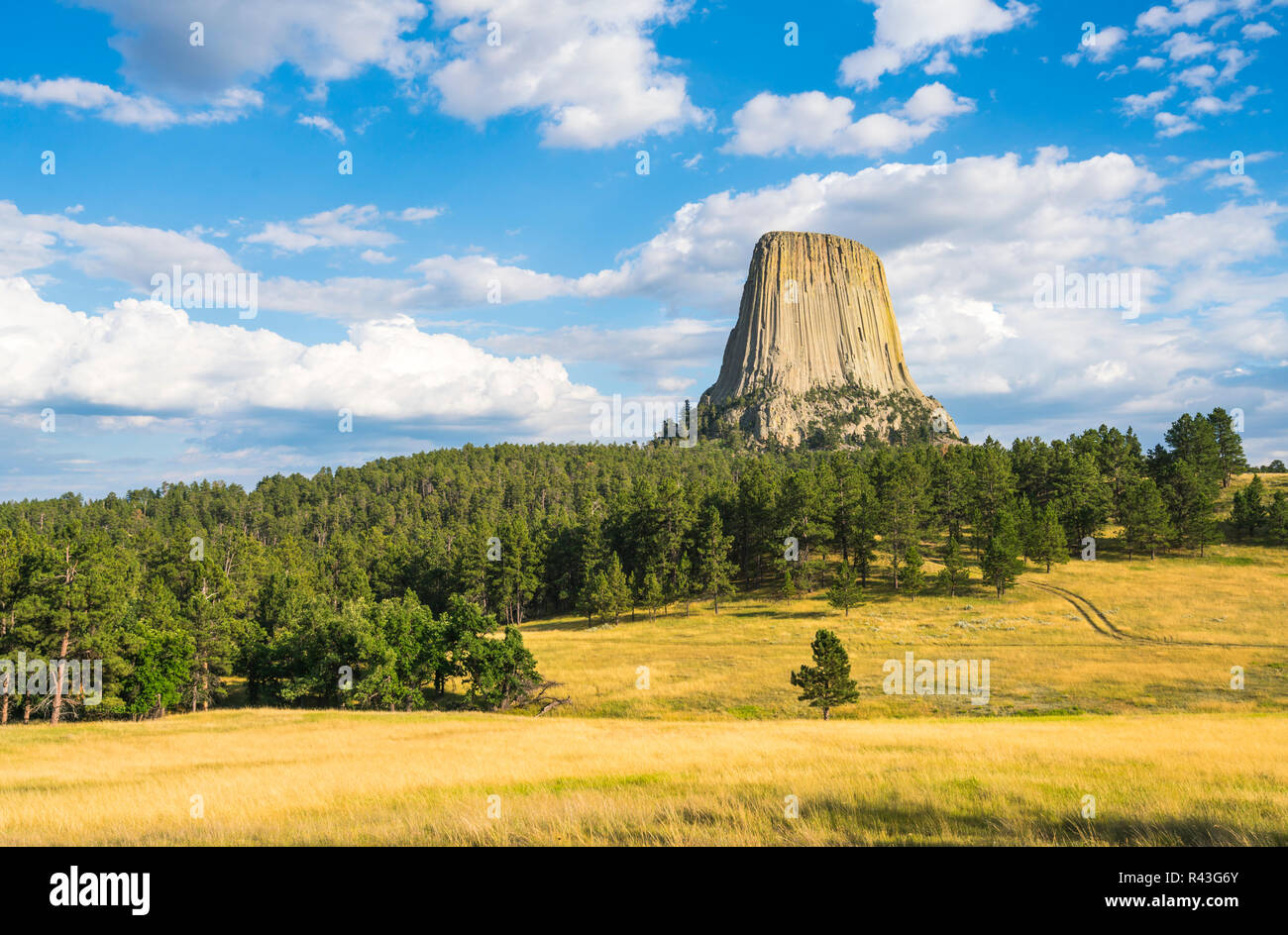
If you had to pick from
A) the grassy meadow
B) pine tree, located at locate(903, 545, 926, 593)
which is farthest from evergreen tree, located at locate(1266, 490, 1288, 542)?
pine tree, located at locate(903, 545, 926, 593)

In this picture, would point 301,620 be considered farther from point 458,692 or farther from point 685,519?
point 685,519

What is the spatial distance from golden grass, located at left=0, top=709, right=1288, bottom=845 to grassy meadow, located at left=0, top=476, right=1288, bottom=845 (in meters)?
0.08

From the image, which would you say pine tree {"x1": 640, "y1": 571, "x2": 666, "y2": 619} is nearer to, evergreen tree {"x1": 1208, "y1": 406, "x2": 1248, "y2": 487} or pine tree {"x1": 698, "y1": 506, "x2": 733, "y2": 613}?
pine tree {"x1": 698, "y1": 506, "x2": 733, "y2": 613}

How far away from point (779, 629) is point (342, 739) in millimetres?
49292

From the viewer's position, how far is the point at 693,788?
13258 millimetres

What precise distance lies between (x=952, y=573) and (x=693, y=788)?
75.4m

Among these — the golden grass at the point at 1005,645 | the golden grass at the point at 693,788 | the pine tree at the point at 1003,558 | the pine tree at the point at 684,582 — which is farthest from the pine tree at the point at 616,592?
the golden grass at the point at 693,788

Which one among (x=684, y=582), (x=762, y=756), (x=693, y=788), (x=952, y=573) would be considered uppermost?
(x=693, y=788)

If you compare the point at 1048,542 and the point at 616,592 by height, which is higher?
the point at 1048,542

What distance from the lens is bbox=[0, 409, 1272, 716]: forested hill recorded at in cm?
4791

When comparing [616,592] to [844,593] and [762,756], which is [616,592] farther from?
[762,756]

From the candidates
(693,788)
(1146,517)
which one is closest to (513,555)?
(1146,517)
